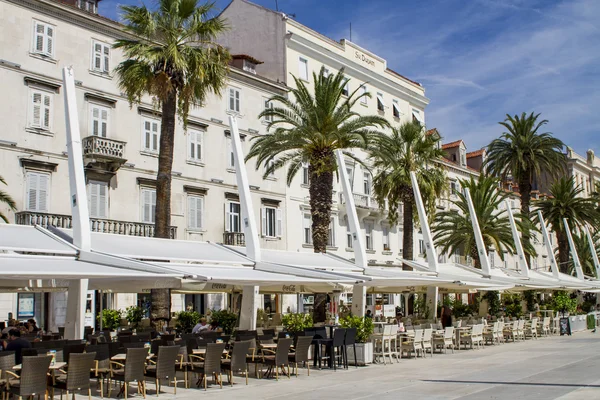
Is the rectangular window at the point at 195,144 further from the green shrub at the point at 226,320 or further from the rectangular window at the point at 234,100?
the green shrub at the point at 226,320

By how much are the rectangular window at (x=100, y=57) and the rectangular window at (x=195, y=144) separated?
19.1 ft

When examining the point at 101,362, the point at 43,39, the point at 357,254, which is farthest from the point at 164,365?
the point at 43,39

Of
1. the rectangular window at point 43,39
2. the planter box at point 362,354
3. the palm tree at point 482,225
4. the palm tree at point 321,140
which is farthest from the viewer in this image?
the palm tree at point 482,225

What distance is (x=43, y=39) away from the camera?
2919 centimetres

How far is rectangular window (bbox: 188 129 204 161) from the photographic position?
35656mm

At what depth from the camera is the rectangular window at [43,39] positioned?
94.7 feet

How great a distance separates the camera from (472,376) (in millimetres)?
16000

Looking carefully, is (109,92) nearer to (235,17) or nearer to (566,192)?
(235,17)

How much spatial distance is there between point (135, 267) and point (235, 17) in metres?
35.2

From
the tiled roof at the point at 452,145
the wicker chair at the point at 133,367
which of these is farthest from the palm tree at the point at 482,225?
the wicker chair at the point at 133,367

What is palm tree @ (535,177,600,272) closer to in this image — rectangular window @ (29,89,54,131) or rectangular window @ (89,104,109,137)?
rectangular window @ (89,104,109,137)

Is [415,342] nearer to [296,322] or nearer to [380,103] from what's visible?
[296,322]

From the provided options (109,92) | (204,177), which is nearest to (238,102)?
(204,177)

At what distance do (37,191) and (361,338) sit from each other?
1601 centimetres
